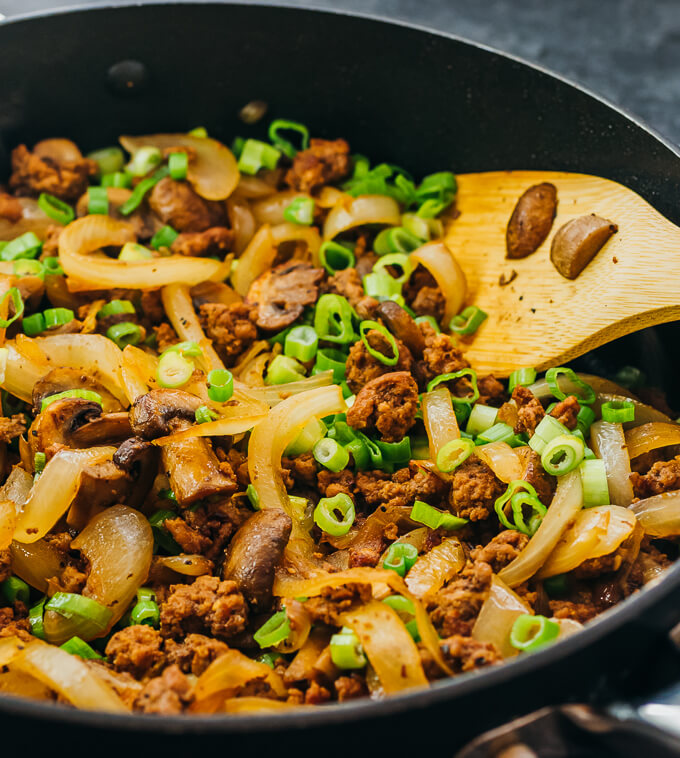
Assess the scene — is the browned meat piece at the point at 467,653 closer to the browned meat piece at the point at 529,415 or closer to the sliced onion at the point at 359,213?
the browned meat piece at the point at 529,415

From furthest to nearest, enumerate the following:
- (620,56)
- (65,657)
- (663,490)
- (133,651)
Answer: (620,56), (663,490), (133,651), (65,657)

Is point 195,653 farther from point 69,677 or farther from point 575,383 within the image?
point 575,383

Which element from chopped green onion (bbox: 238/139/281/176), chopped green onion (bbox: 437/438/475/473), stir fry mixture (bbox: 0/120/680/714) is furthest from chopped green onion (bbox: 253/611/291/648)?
chopped green onion (bbox: 238/139/281/176)

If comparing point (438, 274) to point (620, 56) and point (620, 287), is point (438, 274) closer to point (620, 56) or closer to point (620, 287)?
point (620, 287)

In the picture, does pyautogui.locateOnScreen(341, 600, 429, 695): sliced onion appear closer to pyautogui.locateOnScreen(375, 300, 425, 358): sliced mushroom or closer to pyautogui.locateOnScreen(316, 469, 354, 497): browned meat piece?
pyautogui.locateOnScreen(316, 469, 354, 497): browned meat piece

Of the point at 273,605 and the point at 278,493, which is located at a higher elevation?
the point at 278,493

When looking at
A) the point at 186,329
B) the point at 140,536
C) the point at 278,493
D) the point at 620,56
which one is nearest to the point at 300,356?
the point at 186,329

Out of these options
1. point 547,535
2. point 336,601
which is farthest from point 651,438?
point 336,601
